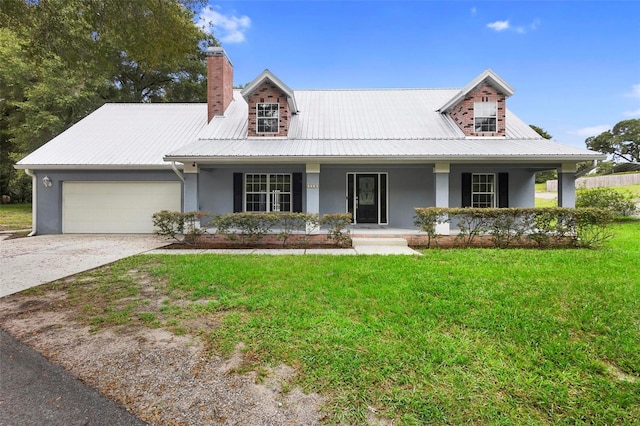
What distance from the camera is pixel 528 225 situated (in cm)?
849

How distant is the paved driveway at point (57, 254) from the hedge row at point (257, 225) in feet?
2.99

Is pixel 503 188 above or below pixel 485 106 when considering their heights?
below

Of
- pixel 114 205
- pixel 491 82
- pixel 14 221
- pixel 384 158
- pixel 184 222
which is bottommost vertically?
pixel 14 221

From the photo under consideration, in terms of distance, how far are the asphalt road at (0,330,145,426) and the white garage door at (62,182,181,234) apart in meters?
9.22

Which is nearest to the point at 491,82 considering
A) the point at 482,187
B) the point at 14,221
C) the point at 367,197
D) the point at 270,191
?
the point at 482,187

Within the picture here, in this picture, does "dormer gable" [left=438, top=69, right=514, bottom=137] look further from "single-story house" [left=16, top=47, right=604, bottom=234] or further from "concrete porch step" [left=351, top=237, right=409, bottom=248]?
"concrete porch step" [left=351, top=237, right=409, bottom=248]

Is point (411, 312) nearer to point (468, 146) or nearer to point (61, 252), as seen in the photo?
point (468, 146)

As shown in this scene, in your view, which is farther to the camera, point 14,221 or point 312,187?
point 14,221

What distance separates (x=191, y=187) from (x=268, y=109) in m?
4.03

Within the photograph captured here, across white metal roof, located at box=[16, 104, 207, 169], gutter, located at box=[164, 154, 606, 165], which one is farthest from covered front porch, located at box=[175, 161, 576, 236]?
white metal roof, located at box=[16, 104, 207, 169]

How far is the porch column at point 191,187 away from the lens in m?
9.48

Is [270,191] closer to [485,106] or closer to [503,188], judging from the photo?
[503,188]

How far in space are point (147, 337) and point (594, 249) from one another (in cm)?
1012

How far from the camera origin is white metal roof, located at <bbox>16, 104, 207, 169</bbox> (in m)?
11.2
